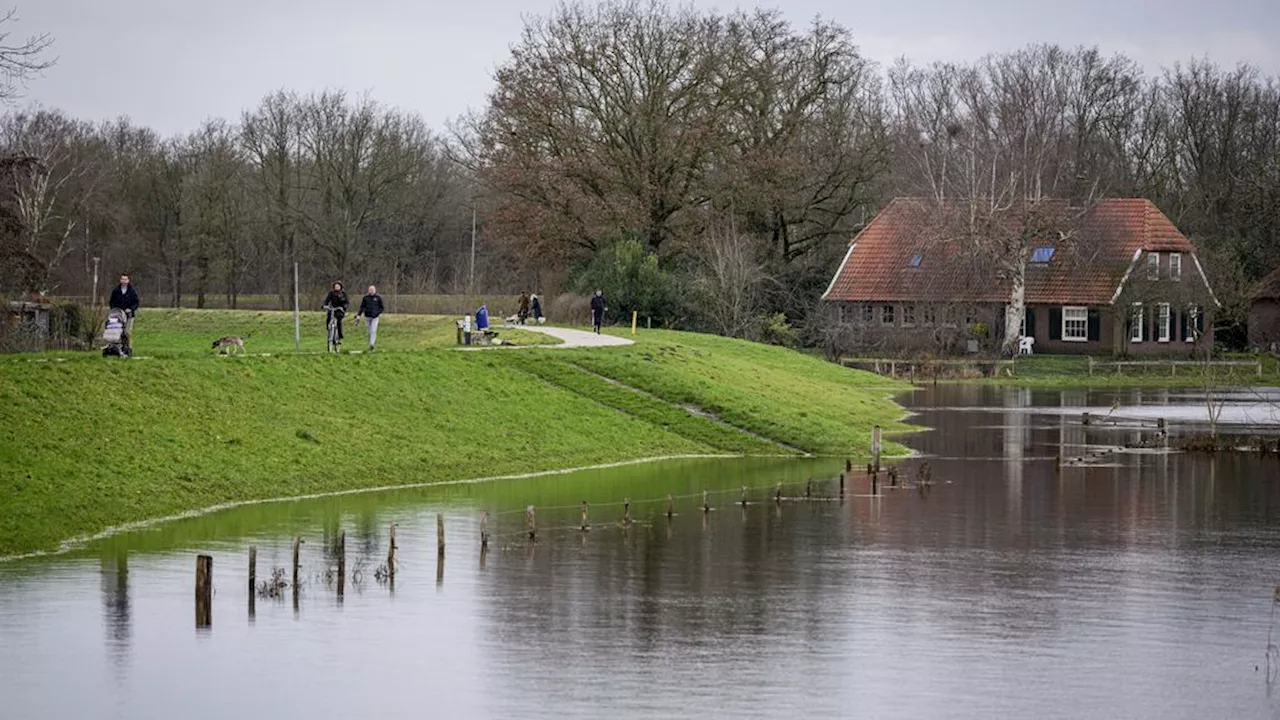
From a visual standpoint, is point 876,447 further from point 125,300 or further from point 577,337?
point 577,337

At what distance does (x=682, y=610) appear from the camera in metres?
27.4

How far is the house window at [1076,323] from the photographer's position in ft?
303

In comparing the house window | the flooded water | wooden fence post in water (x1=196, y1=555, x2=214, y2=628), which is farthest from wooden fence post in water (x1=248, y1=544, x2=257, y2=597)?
the house window

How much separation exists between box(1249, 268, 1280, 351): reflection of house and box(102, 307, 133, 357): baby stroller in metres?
65.7

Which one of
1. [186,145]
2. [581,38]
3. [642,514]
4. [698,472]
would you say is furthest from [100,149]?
[642,514]

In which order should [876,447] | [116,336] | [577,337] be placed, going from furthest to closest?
[577,337] < [876,447] < [116,336]

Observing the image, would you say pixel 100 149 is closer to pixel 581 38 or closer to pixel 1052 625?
pixel 581 38

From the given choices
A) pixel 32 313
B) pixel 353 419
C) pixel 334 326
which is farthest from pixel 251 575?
pixel 32 313

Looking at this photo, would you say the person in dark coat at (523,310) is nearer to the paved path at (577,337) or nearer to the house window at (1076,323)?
the paved path at (577,337)

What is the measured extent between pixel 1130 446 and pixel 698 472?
1471cm

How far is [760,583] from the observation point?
29828mm

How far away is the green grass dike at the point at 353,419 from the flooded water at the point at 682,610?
187cm

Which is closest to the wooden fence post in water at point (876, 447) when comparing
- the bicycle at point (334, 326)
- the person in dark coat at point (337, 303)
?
the person in dark coat at point (337, 303)

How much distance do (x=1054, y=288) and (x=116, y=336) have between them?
58606 millimetres
